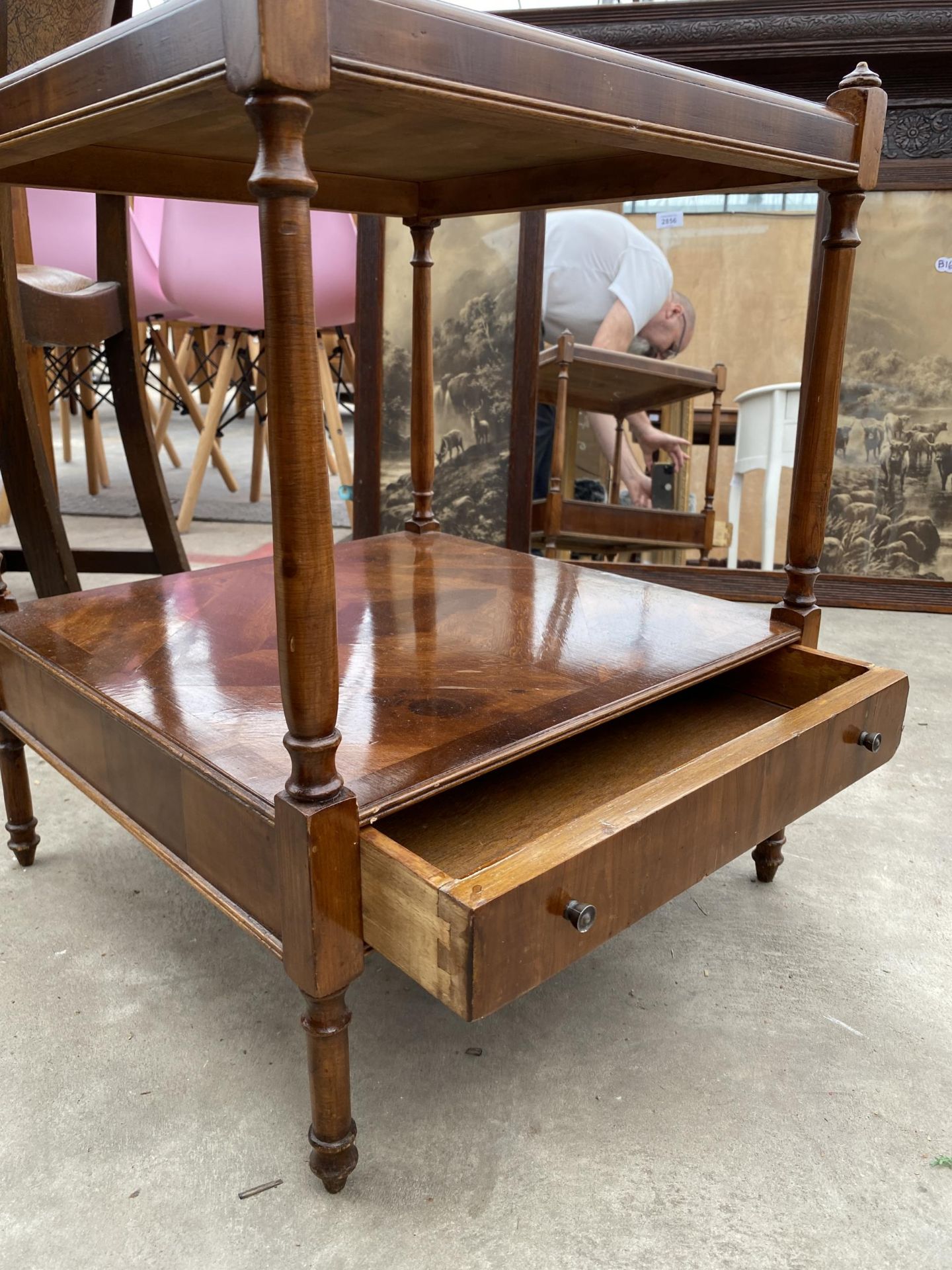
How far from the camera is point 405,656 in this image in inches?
35.5

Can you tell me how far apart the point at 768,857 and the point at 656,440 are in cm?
197

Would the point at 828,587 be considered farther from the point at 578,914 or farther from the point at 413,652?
the point at 578,914

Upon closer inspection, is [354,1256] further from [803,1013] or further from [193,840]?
[803,1013]

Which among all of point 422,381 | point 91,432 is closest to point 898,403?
point 422,381

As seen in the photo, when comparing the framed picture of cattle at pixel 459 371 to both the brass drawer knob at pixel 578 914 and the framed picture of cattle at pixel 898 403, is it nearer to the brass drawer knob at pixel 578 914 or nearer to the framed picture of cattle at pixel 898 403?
the framed picture of cattle at pixel 898 403

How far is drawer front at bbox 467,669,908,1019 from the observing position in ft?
1.82

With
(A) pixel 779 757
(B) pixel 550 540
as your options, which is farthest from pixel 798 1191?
(B) pixel 550 540

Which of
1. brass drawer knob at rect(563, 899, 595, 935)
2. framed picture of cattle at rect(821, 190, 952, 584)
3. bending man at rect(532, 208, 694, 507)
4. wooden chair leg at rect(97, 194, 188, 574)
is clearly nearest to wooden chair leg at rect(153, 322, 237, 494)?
bending man at rect(532, 208, 694, 507)

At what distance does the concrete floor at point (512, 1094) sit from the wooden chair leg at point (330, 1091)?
2 cm

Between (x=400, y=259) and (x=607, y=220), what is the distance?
26.4 inches

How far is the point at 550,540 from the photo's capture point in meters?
2.28

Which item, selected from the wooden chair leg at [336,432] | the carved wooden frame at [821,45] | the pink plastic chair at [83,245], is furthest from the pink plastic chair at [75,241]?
the carved wooden frame at [821,45]

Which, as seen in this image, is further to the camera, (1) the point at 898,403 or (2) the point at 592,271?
(2) the point at 592,271

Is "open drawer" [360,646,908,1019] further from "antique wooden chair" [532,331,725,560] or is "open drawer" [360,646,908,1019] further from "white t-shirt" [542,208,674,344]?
"white t-shirt" [542,208,674,344]
